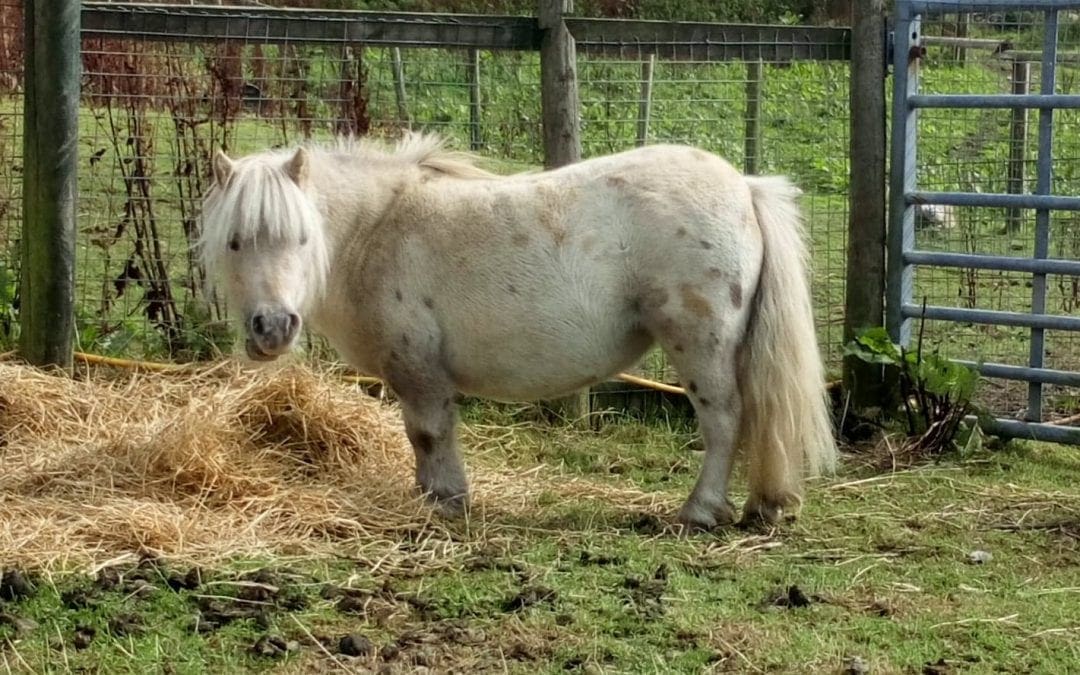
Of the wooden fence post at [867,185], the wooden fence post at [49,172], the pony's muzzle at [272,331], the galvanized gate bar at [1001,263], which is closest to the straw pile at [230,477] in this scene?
the wooden fence post at [49,172]

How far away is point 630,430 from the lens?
699cm

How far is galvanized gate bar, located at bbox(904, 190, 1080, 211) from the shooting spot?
21.1 ft

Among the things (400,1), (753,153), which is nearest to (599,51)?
(753,153)

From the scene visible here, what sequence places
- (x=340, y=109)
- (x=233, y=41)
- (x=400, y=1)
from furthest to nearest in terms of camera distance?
1. (x=400, y=1)
2. (x=340, y=109)
3. (x=233, y=41)

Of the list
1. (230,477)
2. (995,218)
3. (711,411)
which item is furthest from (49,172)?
(995,218)

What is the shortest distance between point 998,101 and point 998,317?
992mm

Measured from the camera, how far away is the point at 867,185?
702 cm

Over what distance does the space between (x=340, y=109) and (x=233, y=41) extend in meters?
0.81

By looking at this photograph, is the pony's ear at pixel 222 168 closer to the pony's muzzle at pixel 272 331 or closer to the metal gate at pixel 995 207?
the pony's muzzle at pixel 272 331

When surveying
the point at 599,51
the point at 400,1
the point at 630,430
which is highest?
the point at 400,1

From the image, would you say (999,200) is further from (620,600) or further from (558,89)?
(620,600)

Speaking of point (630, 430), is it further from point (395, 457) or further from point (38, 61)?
point (38, 61)

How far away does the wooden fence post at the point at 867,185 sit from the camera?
22.9ft

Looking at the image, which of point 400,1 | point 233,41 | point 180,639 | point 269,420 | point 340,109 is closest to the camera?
point 180,639
